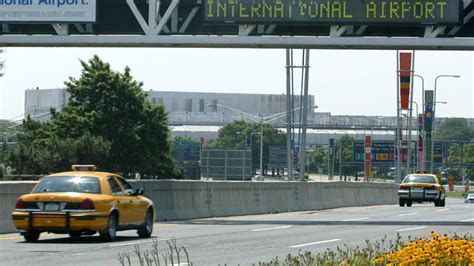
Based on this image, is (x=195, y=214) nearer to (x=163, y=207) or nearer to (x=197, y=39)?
(x=163, y=207)

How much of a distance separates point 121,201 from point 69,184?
1.09 m

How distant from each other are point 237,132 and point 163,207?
481ft

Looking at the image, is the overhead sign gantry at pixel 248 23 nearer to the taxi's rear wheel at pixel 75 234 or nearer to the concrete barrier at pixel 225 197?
the concrete barrier at pixel 225 197

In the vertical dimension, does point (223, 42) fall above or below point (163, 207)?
above

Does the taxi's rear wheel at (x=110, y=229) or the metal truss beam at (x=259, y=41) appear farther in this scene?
the metal truss beam at (x=259, y=41)

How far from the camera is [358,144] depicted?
150 meters

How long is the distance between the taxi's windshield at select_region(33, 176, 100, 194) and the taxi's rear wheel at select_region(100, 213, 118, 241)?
0.58 metres

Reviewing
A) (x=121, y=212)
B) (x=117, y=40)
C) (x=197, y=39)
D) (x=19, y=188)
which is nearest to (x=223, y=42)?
(x=197, y=39)

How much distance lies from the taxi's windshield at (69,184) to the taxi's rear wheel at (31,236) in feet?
2.73

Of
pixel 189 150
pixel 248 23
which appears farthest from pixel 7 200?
pixel 189 150

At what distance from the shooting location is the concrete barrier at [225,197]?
2722 centimetres

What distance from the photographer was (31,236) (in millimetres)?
22703

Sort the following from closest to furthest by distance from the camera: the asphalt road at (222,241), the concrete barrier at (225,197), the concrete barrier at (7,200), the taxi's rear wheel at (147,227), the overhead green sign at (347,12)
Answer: the asphalt road at (222,241), the taxi's rear wheel at (147,227), the concrete barrier at (7,200), the concrete barrier at (225,197), the overhead green sign at (347,12)

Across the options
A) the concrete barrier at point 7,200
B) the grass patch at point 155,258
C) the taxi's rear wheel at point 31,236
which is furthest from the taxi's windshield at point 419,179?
the grass patch at point 155,258
